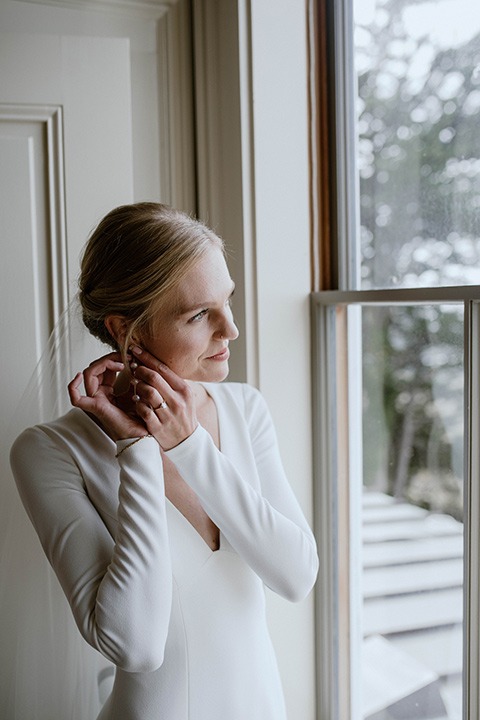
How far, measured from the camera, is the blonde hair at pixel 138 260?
41.2 inches

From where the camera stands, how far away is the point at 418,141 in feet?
4.08

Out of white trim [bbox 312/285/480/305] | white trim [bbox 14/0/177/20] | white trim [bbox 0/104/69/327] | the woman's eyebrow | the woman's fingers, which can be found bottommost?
the woman's fingers

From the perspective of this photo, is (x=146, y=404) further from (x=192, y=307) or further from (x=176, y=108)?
(x=176, y=108)

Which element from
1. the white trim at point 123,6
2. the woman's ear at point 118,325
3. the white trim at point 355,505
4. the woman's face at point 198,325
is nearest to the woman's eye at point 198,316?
the woman's face at point 198,325

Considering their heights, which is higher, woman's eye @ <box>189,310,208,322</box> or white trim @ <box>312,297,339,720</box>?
woman's eye @ <box>189,310,208,322</box>

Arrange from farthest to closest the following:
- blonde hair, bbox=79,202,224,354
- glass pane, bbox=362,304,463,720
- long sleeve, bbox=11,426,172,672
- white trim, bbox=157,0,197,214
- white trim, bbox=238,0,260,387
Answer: white trim, bbox=157,0,197,214 < white trim, bbox=238,0,260,387 < glass pane, bbox=362,304,463,720 < blonde hair, bbox=79,202,224,354 < long sleeve, bbox=11,426,172,672

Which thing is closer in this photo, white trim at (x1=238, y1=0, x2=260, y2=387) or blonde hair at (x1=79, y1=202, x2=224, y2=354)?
blonde hair at (x1=79, y1=202, x2=224, y2=354)

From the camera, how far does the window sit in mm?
1129

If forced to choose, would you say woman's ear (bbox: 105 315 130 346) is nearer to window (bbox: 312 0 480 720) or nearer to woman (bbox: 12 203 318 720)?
woman (bbox: 12 203 318 720)

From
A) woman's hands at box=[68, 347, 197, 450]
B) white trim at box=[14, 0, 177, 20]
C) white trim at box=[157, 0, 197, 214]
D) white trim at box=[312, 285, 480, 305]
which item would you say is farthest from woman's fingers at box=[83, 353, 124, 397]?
white trim at box=[14, 0, 177, 20]

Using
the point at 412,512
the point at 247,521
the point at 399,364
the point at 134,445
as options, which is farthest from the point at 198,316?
the point at 412,512

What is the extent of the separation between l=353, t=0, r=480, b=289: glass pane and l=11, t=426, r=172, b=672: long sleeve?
639 millimetres

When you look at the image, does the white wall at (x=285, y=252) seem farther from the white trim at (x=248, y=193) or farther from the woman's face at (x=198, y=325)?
the woman's face at (x=198, y=325)

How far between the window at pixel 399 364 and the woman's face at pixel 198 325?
0.37 metres
